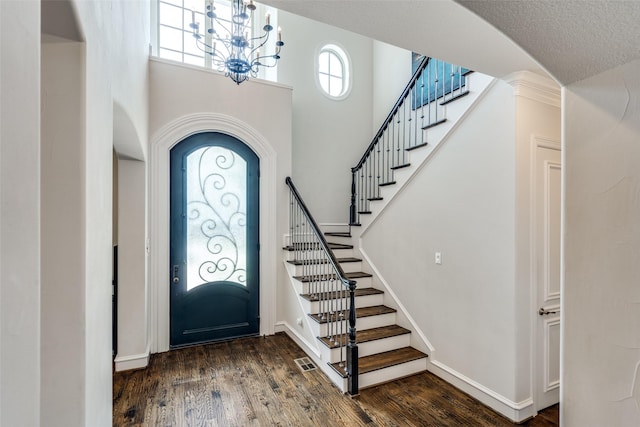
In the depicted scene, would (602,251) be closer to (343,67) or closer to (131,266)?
(131,266)

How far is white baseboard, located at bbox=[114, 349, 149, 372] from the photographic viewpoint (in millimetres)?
3049

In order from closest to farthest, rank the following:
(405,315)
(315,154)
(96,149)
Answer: (96,149), (405,315), (315,154)

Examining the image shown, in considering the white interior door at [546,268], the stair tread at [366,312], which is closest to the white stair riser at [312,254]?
the stair tread at [366,312]

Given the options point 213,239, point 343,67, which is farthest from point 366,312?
point 343,67

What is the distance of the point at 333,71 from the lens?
5.24m

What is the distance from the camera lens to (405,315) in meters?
3.43

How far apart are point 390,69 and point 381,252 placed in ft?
10.3

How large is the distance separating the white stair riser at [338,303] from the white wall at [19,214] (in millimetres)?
2733

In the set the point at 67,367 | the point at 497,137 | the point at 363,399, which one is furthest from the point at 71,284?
the point at 497,137

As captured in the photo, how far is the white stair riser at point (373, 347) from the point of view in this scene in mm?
2975

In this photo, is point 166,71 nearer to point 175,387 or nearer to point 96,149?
point 96,149

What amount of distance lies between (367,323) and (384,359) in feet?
1.43

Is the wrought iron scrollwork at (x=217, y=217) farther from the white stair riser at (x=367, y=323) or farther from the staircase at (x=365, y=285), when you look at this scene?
the white stair riser at (x=367, y=323)

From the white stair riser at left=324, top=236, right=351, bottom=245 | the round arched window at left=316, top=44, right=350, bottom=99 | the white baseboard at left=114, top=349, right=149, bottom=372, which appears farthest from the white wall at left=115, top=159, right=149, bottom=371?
the round arched window at left=316, top=44, right=350, bottom=99
